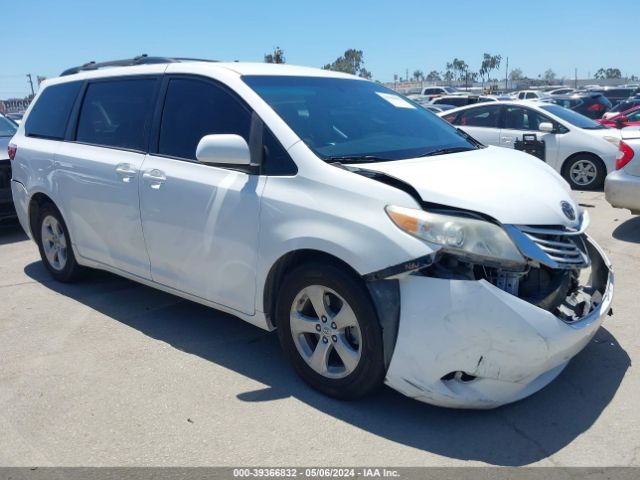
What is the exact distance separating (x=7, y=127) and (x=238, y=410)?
7363 millimetres

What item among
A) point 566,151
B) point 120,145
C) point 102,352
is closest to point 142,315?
point 102,352

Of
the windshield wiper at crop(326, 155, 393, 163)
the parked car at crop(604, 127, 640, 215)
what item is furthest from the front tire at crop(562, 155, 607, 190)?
the windshield wiper at crop(326, 155, 393, 163)

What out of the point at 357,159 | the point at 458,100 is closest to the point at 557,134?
the point at 357,159

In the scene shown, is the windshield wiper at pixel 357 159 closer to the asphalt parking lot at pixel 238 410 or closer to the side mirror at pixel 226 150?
the side mirror at pixel 226 150

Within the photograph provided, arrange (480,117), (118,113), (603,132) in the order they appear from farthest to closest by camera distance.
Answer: (480,117)
(603,132)
(118,113)

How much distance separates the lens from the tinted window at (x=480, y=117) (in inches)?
Answer: 430

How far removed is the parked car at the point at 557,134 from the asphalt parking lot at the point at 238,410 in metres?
5.79

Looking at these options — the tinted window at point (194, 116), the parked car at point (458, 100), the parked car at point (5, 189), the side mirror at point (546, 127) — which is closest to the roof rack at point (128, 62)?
the tinted window at point (194, 116)

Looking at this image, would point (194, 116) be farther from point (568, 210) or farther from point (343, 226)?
point (568, 210)

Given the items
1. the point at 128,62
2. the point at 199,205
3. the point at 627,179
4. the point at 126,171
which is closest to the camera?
the point at 199,205

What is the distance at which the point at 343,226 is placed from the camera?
10.2 ft

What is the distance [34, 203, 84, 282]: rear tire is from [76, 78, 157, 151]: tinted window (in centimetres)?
82

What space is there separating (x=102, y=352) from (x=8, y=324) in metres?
1.13

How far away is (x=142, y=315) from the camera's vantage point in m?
4.80
